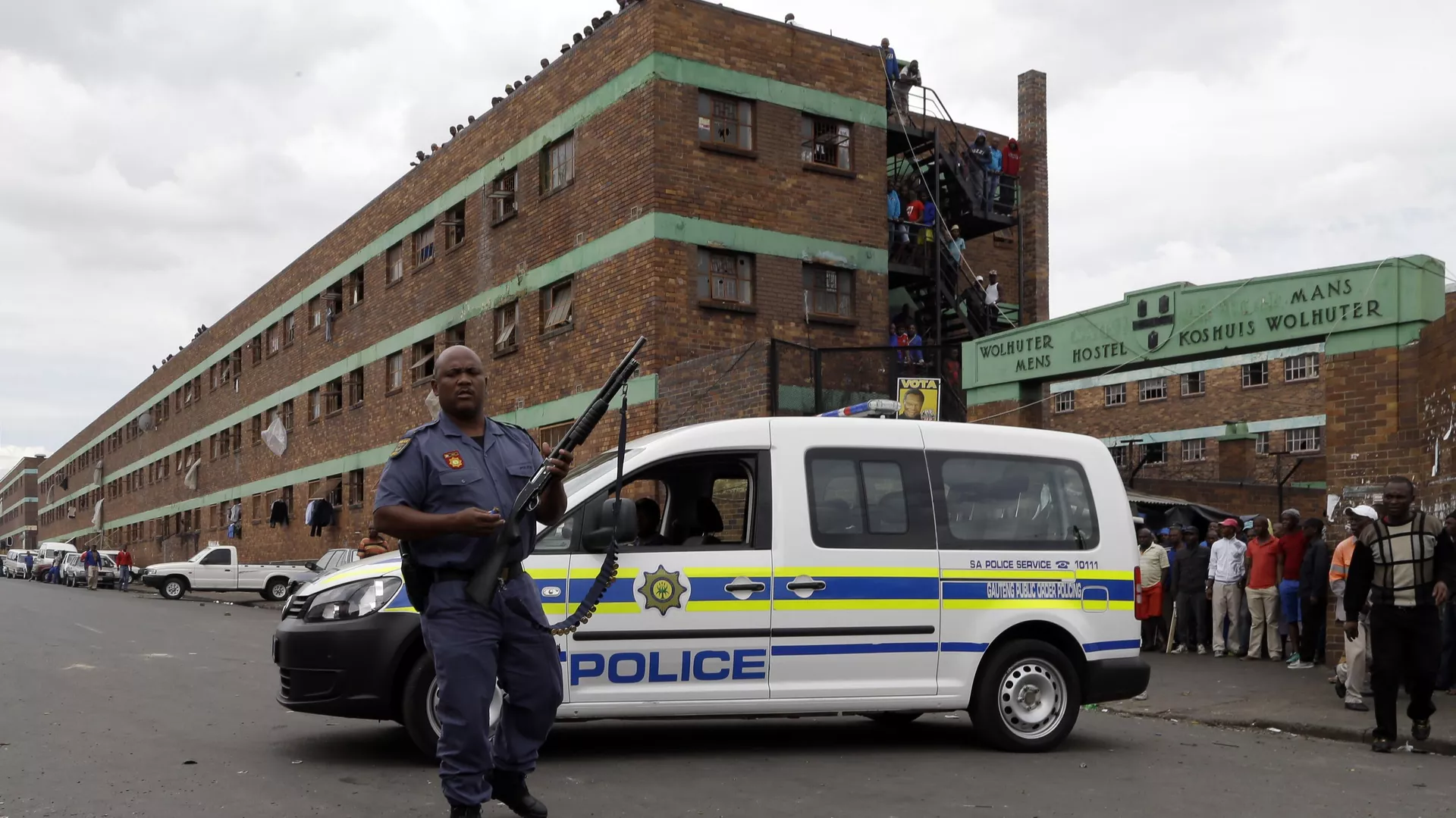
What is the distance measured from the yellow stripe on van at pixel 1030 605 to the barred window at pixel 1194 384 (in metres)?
38.0

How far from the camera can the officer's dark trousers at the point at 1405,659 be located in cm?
876

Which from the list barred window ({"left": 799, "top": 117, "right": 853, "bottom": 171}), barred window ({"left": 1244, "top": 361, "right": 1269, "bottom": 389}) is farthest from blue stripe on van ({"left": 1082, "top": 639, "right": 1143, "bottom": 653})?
barred window ({"left": 1244, "top": 361, "right": 1269, "bottom": 389})

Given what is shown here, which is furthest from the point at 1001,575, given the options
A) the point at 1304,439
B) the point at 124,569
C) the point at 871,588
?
the point at 124,569

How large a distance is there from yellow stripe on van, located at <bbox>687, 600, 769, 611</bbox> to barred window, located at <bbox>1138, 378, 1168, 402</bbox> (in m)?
40.5

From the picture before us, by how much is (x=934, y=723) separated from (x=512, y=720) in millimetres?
4870

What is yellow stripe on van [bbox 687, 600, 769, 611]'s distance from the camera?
775 centimetres

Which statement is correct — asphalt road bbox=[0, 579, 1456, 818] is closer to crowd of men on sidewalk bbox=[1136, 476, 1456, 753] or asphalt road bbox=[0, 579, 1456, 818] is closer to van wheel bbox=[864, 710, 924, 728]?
van wheel bbox=[864, 710, 924, 728]

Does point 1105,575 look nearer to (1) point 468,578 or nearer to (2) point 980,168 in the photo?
(1) point 468,578

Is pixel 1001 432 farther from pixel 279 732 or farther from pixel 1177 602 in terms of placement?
pixel 1177 602

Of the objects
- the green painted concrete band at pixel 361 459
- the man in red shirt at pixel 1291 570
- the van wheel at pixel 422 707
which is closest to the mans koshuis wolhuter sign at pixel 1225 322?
the man in red shirt at pixel 1291 570

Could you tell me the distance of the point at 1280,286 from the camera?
14570 millimetres

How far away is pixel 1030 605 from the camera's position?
8.48 meters

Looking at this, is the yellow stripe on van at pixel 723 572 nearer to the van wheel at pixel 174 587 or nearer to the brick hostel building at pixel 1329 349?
the brick hostel building at pixel 1329 349

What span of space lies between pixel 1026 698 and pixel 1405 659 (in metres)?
2.53
